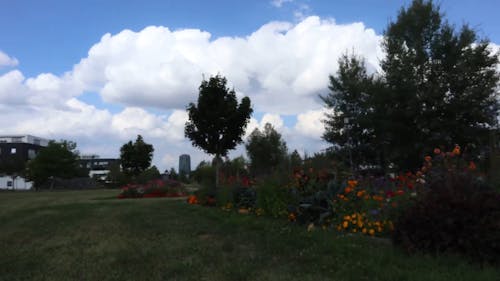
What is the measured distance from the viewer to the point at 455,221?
13.3ft

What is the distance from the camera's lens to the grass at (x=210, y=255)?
150 inches

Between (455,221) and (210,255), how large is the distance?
263 centimetres

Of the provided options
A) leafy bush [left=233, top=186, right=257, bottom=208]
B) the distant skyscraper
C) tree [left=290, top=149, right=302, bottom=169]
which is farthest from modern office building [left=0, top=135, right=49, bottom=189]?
tree [left=290, top=149, right=302, bottom=169]

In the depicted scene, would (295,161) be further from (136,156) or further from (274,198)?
(136,156)

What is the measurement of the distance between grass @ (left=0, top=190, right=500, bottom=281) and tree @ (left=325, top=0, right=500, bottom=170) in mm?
14266

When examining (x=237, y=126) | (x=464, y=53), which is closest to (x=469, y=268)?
(x=237, y=126)

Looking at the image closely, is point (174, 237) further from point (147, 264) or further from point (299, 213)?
point (299, 213)

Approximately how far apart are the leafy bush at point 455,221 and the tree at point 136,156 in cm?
3424

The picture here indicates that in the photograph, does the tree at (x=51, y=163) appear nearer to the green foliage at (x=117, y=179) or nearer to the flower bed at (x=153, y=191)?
the green foliage at (x=117, y=179)

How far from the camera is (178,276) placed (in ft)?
12.7

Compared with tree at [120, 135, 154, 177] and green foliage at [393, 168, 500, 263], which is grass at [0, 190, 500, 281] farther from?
tree at [120, 135, 154, 177]

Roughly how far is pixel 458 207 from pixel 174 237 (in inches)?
148

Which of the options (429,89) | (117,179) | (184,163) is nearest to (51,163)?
(117,179)

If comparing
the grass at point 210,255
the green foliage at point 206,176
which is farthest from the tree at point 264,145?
the grass at point 210,255
